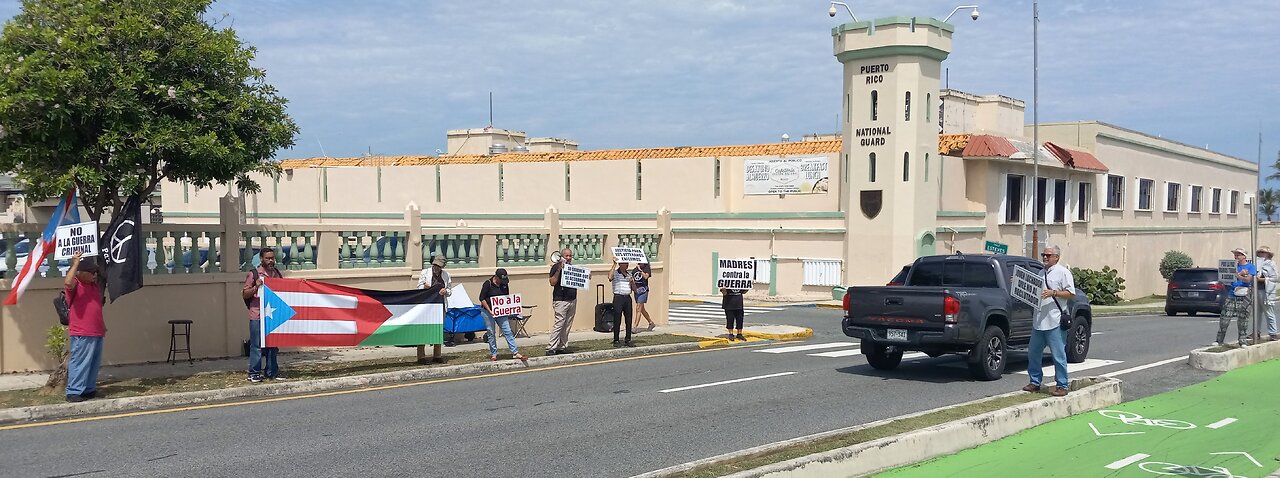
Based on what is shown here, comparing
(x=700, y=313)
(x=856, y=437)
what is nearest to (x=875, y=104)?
(x=700, y=313)

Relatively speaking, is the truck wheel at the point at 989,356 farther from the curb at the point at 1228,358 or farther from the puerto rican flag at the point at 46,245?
the puerto rican flag at the point at 46,245

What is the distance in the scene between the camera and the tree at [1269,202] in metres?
87.8

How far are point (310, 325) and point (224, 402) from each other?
6.47 feet

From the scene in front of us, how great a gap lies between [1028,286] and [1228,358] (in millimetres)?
5852

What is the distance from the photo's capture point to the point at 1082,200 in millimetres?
48594

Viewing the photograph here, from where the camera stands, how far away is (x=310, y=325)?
14.2m

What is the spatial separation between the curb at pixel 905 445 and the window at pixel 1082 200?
39361 mm

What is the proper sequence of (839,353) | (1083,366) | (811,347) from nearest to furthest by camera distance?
1. (1083,366)
2. (839,353)
3. (811,347)

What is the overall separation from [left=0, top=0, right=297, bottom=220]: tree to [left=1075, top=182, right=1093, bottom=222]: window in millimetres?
42275

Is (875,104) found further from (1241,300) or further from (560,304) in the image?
(560,304)

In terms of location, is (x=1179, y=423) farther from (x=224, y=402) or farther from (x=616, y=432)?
(x=224, y=402)

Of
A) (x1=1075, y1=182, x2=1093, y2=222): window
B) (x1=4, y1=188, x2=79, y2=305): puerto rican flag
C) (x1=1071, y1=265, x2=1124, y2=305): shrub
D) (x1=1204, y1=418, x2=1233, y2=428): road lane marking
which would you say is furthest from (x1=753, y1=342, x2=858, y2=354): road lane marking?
(x1=1075, y1=182, x2=1093, y2=222): window

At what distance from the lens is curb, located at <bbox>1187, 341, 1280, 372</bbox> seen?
629 inches

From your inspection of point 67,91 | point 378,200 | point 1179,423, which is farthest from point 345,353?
point 378,200
